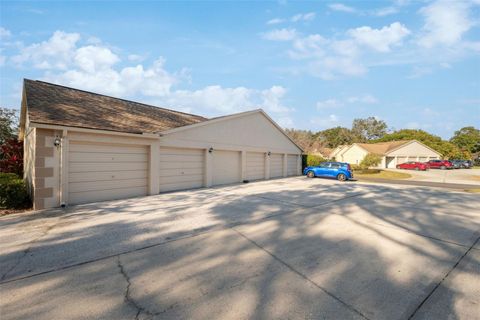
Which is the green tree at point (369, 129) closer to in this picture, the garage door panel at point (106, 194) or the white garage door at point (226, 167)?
the white garage door at point (226, 167)

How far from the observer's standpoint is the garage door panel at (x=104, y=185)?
307 inches

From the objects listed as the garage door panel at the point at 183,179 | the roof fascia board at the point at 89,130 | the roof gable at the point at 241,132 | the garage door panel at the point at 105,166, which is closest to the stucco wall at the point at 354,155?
the roof gable at the point at 241,132

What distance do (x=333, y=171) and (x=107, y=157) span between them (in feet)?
49.1

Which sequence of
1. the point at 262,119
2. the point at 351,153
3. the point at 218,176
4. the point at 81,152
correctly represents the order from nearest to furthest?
the point at 81,152 → the point at 218,176 → the point at 262,119 → the point at 351,153

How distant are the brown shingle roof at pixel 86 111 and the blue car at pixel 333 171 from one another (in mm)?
11255

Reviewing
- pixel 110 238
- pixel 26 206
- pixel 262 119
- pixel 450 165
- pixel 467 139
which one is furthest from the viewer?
pixel 467 139

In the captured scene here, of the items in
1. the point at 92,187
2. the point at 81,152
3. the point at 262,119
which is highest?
the point at 262,119

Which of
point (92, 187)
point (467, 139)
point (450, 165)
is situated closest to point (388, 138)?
point (467, 139)

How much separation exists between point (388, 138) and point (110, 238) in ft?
221

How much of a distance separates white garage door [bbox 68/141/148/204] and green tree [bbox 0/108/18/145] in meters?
18.7

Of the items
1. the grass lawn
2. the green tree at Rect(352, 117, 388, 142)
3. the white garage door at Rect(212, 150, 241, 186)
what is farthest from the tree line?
→ the white garage door at Rect(212, 150, 241, 186)

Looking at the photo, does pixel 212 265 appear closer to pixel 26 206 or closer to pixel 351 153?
pixel 26 206

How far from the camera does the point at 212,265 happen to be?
3.57m

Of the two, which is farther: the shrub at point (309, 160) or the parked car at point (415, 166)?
the parked car at point (415, 166)
